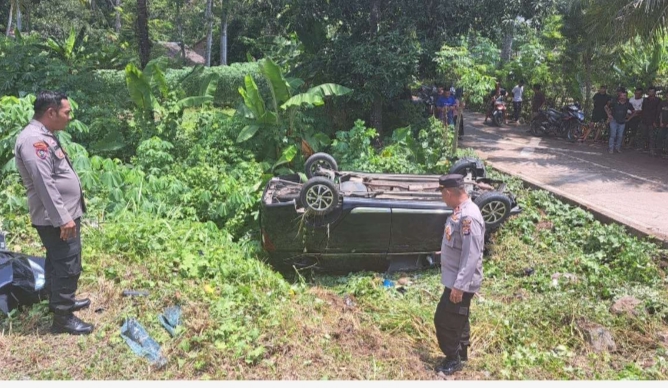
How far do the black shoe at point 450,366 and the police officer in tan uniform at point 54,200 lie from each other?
9.75 feet

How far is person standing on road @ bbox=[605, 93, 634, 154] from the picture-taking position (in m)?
11.9

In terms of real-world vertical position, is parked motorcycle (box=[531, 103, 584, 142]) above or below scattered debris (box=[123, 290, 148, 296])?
above

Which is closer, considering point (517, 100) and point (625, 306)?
point (625, 306)

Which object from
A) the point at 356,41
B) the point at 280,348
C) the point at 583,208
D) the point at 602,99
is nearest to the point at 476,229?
the point at 280,348

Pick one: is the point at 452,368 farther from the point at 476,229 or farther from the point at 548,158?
the point at 548,158

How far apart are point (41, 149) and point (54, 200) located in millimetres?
402

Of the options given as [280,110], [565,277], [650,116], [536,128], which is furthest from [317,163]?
[536,128]

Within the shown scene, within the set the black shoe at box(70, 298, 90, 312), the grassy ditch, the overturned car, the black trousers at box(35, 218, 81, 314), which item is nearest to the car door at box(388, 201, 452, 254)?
the overturned car

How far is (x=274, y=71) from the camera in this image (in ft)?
34.3

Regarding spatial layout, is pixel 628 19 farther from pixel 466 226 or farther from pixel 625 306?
pixel 466 226

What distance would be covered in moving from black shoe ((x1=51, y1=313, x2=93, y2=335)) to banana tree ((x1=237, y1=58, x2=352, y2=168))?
6.37 meters

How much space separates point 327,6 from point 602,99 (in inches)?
298

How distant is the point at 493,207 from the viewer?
6430mm

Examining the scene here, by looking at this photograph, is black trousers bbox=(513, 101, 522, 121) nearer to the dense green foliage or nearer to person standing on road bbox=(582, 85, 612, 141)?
the dense green foliage
